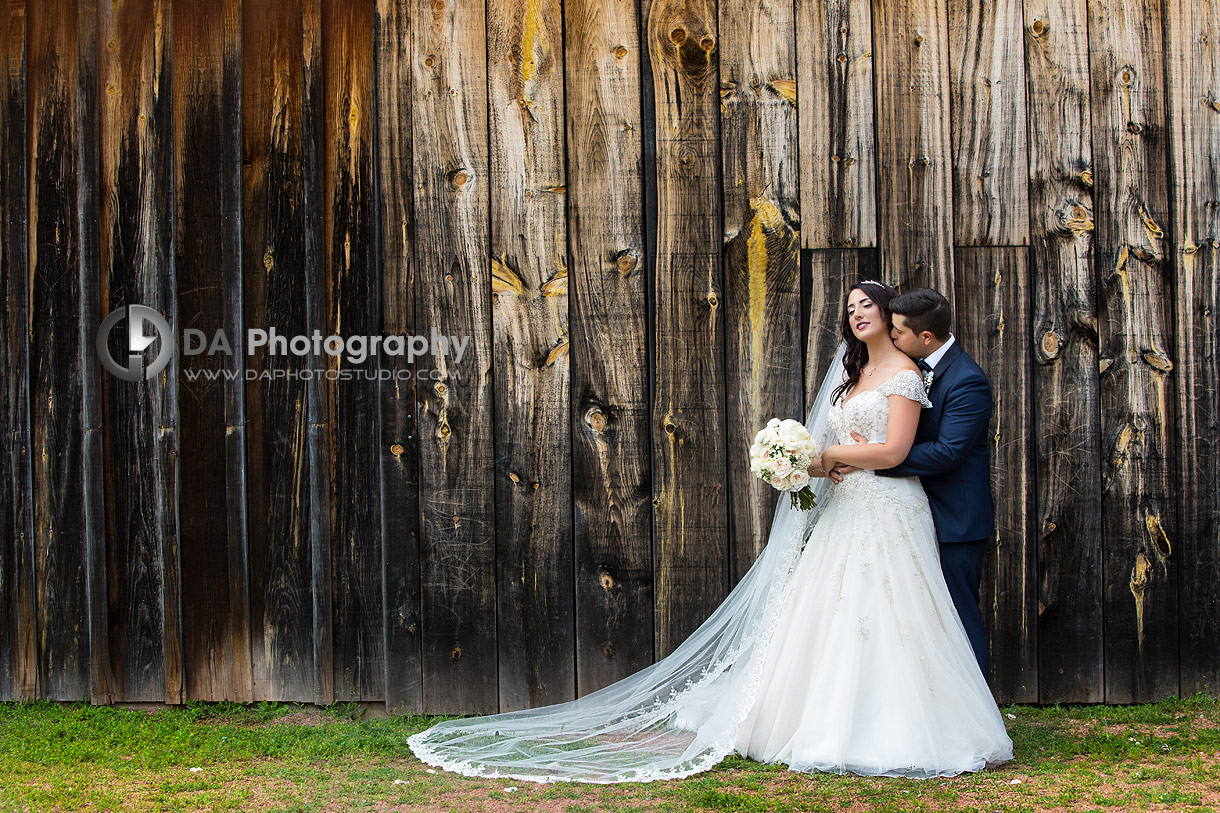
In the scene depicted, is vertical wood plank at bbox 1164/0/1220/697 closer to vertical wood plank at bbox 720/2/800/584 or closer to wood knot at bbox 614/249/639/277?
vertical wood plank at bbox 720/2/800/584

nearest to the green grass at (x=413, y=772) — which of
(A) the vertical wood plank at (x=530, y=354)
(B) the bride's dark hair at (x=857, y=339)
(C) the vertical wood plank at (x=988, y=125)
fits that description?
Result: (A) the vertical wood plank at (x=530, y=354)

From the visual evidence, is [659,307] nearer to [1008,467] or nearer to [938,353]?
[938,353]

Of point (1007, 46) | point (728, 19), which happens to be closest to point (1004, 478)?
point (1007, 46)

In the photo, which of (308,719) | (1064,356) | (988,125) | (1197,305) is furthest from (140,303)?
(1197,305)

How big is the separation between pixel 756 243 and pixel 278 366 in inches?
82.5

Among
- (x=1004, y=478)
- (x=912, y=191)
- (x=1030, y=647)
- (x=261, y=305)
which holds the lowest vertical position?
(x=1030, y=647)

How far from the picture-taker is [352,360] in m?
3.64

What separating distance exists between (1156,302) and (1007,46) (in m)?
1.25

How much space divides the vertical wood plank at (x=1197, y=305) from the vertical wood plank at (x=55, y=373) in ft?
15.2

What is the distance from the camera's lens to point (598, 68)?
3.62 meters

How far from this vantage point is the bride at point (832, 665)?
2.89 metres

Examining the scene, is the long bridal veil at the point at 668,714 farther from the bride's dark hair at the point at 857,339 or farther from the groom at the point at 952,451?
the groom at the point at 952,451

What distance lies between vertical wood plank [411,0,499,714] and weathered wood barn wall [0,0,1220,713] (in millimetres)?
13

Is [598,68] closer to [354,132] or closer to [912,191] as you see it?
[354,132]
